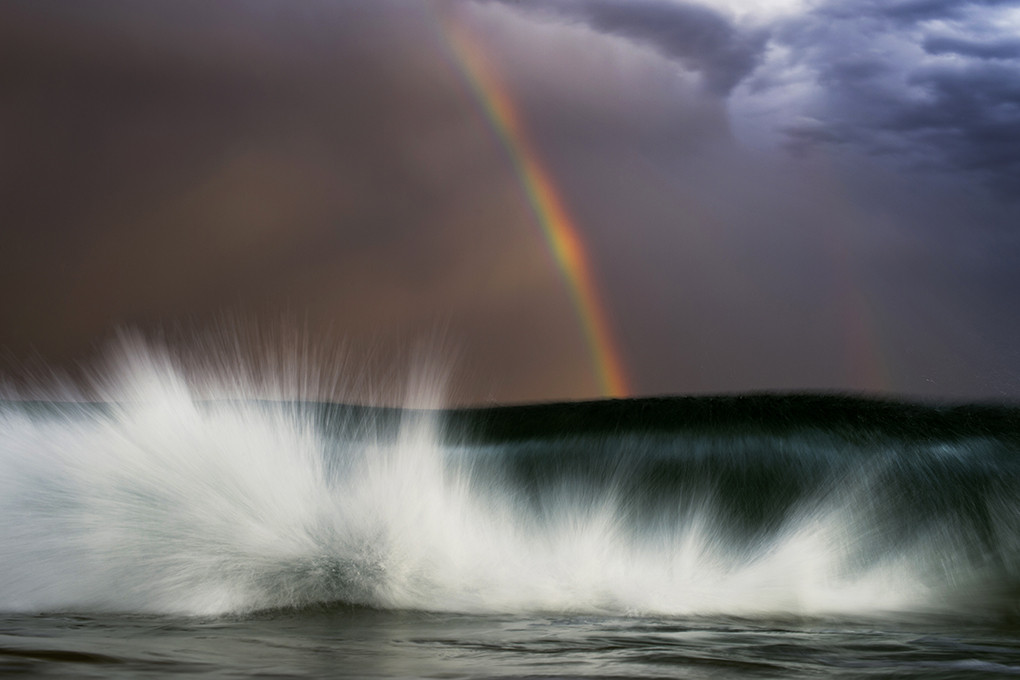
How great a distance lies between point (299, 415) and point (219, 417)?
240 mm

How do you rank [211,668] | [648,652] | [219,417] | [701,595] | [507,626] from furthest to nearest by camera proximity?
[219,417] → [701,595] → [507,626] → [648,652] → [211,668]

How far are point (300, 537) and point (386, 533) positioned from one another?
0.23m

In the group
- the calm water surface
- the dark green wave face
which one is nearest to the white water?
the dark green wave face

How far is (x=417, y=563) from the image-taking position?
2656mm

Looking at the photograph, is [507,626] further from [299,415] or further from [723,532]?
[723,532]

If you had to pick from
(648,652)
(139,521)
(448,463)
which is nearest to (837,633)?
(648,652)

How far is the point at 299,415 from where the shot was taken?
3.01m

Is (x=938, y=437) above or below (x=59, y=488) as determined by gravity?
above

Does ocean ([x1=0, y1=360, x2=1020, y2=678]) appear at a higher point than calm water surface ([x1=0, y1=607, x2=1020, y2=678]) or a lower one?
higher

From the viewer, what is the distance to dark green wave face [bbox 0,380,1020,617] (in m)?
2.61

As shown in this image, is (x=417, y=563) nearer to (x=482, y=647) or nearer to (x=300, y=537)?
(x=300, y=537)

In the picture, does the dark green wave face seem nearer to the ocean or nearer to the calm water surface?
the ocean

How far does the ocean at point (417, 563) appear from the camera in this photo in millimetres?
1911

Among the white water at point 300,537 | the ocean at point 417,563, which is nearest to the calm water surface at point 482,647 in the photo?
the ocean at point 417,563
